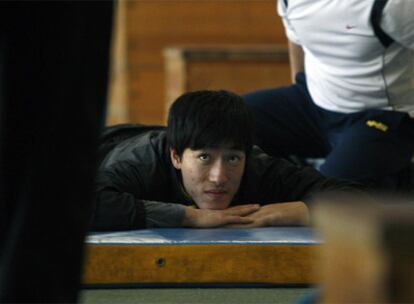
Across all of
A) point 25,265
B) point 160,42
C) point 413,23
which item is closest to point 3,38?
point 25,265

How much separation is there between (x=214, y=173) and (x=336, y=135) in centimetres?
90

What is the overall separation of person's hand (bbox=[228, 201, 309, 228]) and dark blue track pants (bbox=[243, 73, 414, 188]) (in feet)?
2.09

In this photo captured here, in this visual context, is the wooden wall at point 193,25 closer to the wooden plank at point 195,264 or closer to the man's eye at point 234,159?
the man's eye at point 234,159

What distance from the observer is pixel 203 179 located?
9.41 feet

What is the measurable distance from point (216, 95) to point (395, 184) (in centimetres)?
89

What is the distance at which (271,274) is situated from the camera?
254cm

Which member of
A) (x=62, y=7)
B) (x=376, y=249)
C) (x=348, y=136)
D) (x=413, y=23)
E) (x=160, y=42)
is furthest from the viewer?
(x=160, y=42)

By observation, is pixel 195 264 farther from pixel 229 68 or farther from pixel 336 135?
pixel 229 68

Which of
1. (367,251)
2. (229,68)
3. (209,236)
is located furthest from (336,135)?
(229,68)

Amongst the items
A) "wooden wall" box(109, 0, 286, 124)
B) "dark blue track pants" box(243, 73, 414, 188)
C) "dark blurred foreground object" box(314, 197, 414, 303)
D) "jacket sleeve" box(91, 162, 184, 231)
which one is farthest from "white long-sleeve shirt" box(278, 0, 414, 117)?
"wooden wall" box(109, 0, 286, 124)

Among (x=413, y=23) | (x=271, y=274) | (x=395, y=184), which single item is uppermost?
(x=413, y=23)

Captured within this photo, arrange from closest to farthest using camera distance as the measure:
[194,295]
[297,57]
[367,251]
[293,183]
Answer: [367,251]
[194,295]
[293,183]
[297,57]

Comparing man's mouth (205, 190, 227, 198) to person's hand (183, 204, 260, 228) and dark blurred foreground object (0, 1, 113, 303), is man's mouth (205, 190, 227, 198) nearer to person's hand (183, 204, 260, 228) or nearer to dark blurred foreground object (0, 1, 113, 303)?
person's hand (183, 204, 260, 228)

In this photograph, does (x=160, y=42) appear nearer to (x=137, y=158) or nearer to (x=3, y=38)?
(x=137, y=158)
